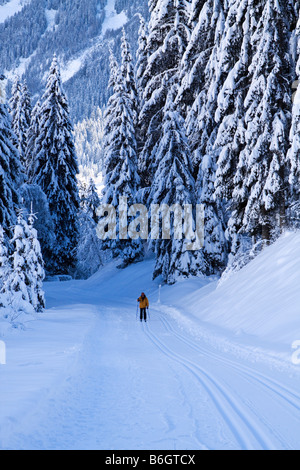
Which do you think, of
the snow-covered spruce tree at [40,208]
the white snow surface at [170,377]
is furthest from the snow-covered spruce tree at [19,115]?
the white snow surface at [170,377]

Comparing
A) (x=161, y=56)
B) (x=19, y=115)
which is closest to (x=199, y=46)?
(x=161, y=56)

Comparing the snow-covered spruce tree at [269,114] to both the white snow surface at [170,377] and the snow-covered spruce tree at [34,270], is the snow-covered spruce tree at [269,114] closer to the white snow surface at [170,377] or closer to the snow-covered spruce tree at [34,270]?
the white snow surface at [170,377]

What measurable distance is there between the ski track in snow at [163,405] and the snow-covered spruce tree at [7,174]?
429 inches

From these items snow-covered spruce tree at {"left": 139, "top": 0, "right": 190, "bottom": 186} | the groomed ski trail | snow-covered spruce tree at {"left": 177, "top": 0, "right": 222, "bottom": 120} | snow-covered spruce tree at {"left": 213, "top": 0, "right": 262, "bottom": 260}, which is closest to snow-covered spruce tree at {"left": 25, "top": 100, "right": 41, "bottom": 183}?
snow-covered spruce tree at {"left": 139, "top": 0, "right": 190, "bottom": 186}

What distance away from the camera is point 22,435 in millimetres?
4285

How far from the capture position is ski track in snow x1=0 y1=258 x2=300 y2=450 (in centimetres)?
431

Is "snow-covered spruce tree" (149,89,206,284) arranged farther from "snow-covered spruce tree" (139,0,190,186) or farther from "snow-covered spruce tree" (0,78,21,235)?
"snow-covered spruce tree" (0,78,21,235)

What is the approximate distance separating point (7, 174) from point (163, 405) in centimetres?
1635

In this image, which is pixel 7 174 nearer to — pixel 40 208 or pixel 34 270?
pixel 34 270

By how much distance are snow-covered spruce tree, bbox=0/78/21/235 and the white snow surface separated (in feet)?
20.4

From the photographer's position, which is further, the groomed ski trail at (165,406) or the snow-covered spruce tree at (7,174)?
the snow-covered spruce tree at (7,174)

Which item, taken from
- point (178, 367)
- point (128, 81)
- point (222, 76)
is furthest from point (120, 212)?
point (178, 367)

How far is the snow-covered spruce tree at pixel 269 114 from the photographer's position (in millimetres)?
14055

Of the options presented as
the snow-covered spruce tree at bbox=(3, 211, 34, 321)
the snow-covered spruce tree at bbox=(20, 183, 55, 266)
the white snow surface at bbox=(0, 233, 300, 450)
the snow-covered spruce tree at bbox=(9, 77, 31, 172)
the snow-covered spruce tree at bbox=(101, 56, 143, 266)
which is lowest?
the white snow surface at bbox=(0, 233, 300, 450)
